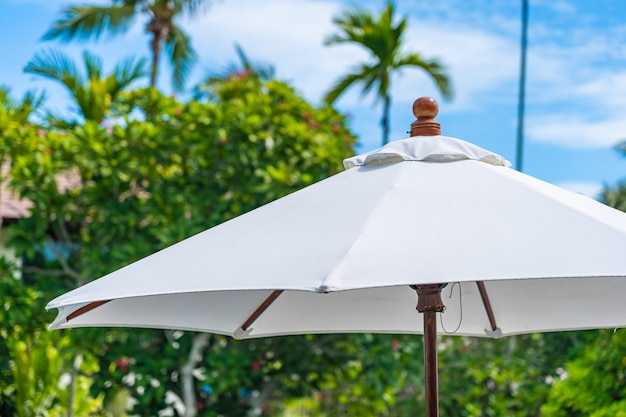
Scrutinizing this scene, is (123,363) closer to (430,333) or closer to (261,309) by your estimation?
(261,309)

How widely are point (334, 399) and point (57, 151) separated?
3.90 metres

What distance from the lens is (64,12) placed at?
19.2 m

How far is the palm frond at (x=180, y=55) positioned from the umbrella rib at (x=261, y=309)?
16946mm

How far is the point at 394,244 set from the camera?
232cm

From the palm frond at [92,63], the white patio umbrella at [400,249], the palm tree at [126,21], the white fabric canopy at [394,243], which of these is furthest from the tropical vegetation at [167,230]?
the palm tree at [126,21]

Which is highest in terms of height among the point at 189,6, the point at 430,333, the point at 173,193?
the point at 189,6

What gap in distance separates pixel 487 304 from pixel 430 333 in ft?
2.32

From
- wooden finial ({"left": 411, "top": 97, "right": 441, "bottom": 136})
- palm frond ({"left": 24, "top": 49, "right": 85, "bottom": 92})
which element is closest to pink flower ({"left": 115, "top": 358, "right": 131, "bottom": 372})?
palm frond ({"left": 24, "top": 49, "right": 85, "bottom": 92})

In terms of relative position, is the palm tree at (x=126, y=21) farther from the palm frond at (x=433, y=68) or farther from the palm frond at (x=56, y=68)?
the palm frond at (x=56, y=68)

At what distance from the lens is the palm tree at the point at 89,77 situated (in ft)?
29.1

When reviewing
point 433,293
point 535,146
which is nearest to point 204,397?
Result: point 433,293

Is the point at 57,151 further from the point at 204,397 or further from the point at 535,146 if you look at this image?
the point at 535,146

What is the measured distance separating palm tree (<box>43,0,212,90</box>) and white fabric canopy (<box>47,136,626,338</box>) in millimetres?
16243

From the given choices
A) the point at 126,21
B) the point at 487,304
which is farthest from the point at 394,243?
the point at 126,21
